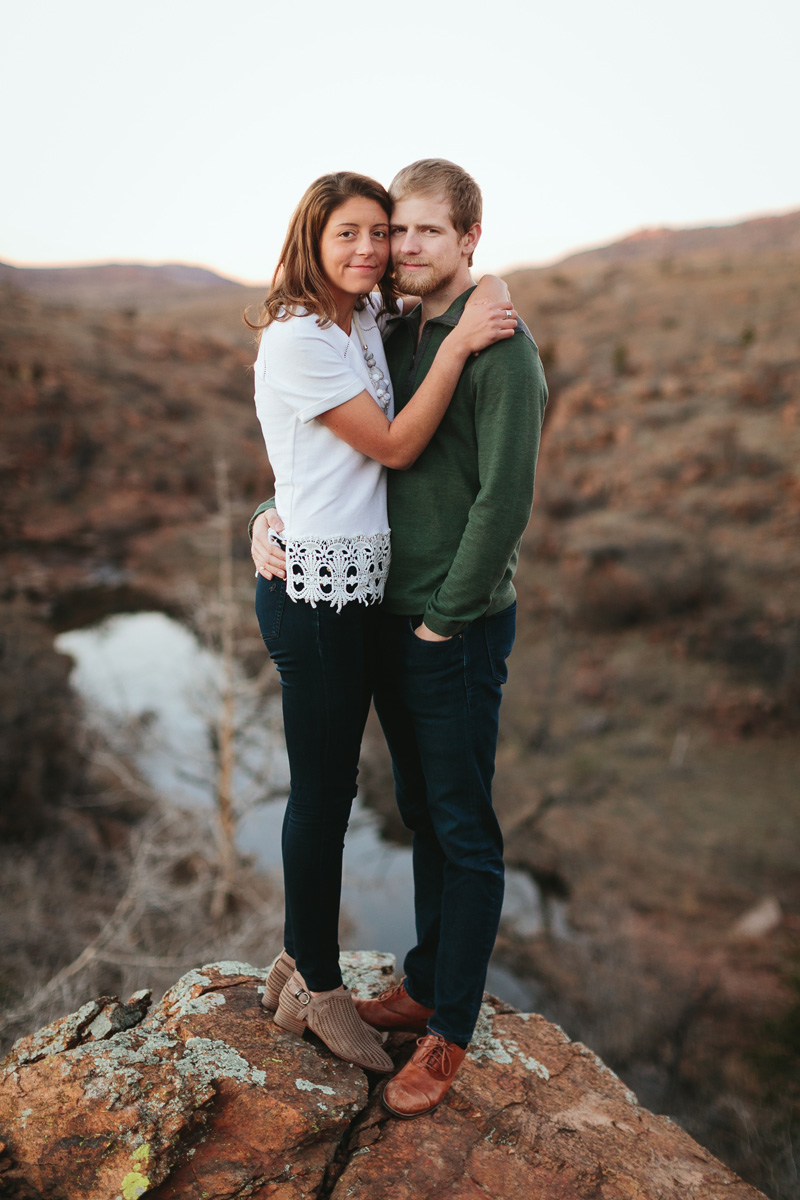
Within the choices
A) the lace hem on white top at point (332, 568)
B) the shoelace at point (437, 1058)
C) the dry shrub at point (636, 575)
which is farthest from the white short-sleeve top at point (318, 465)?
the dry shrub at point (636, 575)

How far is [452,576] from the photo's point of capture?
170 cm

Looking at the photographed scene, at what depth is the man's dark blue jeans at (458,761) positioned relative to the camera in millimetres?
1834

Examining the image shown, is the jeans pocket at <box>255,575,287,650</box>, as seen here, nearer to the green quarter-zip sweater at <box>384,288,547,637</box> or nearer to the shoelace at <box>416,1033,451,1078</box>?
the green quarter-zip sweater at <box>384,288,547,637</box>

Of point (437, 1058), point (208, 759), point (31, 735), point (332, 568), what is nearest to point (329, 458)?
point (332, 568)

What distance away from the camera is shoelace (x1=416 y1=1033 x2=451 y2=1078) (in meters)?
1.95

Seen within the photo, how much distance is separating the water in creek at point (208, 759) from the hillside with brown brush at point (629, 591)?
2.67 ft

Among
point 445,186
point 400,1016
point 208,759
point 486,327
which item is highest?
point 445,186

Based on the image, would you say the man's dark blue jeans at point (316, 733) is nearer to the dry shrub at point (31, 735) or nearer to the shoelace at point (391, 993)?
the shoelace at point (391, 993)

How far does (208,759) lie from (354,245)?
42.6ft

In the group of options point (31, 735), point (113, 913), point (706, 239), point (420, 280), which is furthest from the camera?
point (706, 239)

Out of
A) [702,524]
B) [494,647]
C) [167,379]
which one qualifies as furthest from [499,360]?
[167,379]

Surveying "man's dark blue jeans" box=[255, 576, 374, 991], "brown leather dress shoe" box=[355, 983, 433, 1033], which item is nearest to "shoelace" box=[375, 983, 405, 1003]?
"brown leather dress shoe" box=[355, 983, 433, 1033]

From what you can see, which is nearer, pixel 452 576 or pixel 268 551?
pixel 452 576

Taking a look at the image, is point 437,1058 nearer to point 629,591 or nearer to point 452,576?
point 452,576
